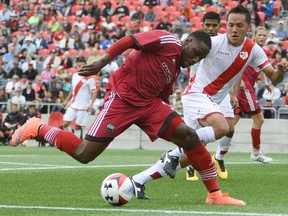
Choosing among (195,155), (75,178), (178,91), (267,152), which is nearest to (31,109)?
(178,91)

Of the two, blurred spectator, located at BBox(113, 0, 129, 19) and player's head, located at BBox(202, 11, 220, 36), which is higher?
player's head, located at BBox(202, 11, 220, 36)

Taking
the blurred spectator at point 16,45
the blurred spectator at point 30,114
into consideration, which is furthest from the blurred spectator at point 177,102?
the blurred spectator at point 16,45

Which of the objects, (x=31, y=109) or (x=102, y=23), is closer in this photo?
(x=31, y=109)

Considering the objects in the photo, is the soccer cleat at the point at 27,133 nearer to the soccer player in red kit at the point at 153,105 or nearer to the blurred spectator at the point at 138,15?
the soccer player in red kit at the point at 153,105

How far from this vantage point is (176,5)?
3609cm

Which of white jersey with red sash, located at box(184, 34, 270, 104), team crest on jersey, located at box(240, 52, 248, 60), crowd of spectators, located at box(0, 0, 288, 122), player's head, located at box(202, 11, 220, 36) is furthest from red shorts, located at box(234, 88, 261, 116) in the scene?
crowd of spectators, located at box(0, 0, 288, 122)

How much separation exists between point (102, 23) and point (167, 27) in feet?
13.9

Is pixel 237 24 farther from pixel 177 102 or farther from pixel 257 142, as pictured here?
pixel 177 102

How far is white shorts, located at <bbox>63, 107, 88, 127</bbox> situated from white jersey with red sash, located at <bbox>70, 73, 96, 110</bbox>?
0.14m

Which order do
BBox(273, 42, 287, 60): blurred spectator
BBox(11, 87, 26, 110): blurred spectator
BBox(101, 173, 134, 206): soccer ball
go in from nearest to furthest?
BBox(101, 173, 134, 206): soccer ball
BBox(273, 42, 287, 60): blurred spectator
BBox(11, 87, 26, 110): blurred spectator

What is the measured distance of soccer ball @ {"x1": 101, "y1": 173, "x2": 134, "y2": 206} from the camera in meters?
9.36

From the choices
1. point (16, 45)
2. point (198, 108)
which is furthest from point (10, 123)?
point (198, 108)

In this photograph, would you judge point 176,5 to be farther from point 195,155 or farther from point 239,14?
point 195,155

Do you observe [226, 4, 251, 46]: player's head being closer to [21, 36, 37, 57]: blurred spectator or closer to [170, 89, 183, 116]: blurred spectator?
[170, 89, 183, 116]: blurred spectator
